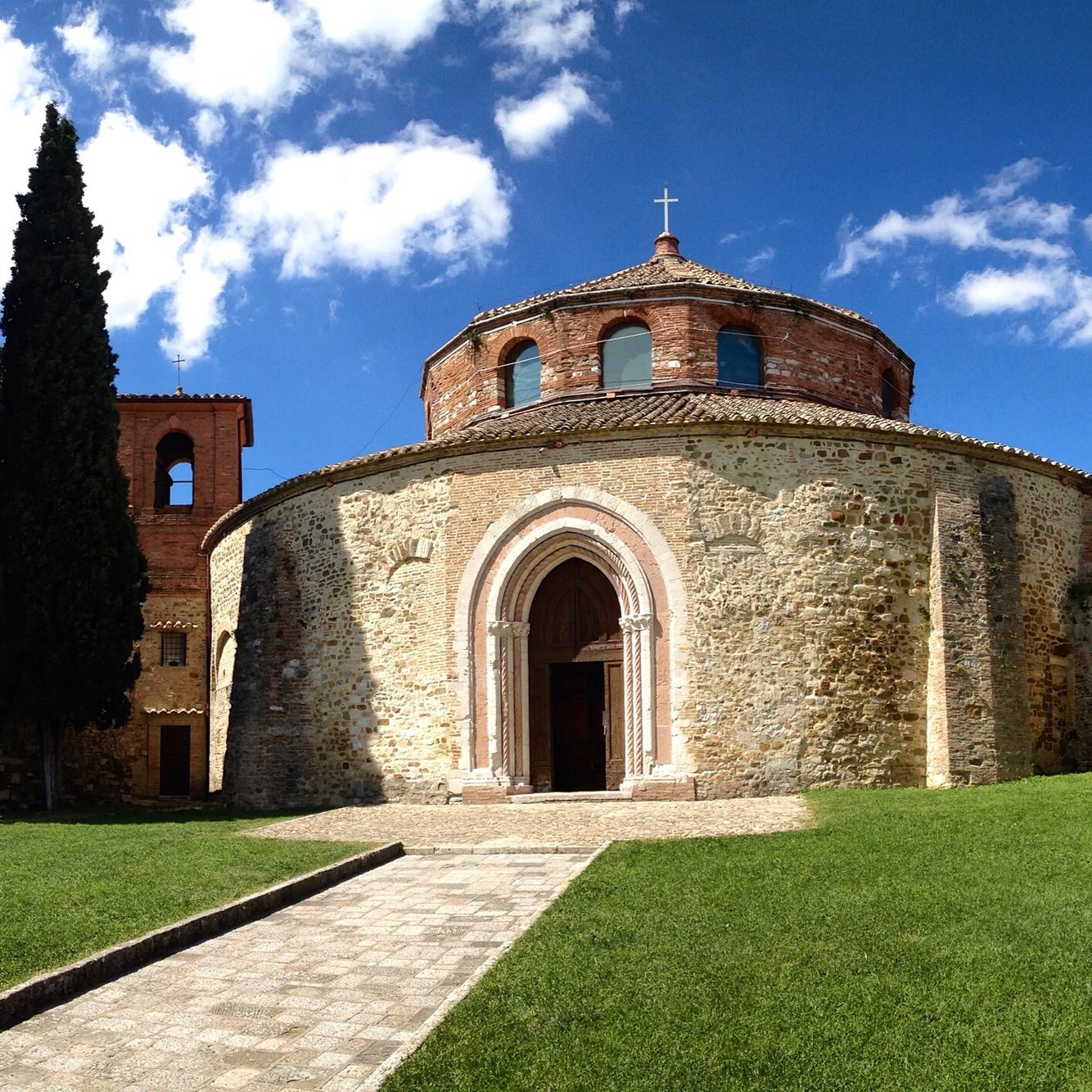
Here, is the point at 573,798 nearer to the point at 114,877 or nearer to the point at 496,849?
the point at 496,849

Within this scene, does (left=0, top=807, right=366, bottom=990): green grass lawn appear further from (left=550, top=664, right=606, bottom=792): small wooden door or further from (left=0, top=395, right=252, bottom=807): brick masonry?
(left=0, top=395, right=252, bottom=807): brick masonry

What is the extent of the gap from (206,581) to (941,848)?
19627 mm

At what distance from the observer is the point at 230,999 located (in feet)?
20.1

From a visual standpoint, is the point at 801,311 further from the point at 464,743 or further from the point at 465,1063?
the point at 465,1063

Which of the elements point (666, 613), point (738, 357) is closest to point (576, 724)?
point (666, 613)


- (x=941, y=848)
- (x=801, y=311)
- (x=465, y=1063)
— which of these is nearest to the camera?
(x=465, y=1063)

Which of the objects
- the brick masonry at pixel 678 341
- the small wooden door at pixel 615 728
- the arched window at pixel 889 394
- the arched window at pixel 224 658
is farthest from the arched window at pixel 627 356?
the arched window at pixel 224 658

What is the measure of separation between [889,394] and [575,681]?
10155 mm

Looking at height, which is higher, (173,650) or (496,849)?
(173,650)

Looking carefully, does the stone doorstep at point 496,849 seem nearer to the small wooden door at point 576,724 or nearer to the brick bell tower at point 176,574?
the small wooden door at point 576,724

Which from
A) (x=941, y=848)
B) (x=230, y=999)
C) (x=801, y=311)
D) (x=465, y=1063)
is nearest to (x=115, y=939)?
(x=230, y=999)

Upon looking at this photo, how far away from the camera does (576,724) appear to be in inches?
699

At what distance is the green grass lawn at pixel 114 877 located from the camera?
279 inches

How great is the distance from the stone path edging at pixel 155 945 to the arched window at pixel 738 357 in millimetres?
13059
